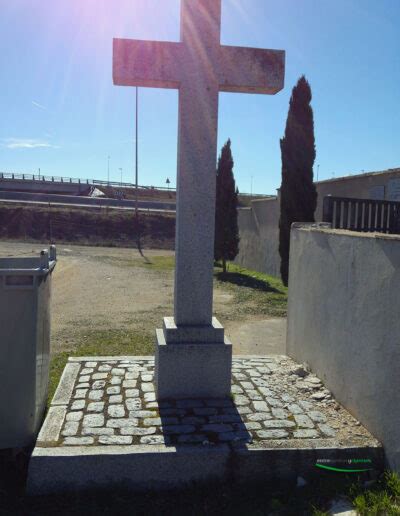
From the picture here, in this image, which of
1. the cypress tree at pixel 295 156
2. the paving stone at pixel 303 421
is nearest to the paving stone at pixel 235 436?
the paving stone at pixel 303 421

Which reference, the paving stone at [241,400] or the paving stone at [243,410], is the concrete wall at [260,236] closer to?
the paving stone at [241,400]

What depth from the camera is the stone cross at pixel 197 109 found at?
171 inches

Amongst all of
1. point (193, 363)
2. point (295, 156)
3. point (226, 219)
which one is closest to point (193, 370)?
point (193, 363)

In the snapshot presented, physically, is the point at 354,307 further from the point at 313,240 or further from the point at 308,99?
the point at 308,99

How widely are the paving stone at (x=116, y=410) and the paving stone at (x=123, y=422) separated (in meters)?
0.10

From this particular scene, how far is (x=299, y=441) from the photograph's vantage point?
11.8ft

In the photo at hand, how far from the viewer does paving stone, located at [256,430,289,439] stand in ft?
12.0

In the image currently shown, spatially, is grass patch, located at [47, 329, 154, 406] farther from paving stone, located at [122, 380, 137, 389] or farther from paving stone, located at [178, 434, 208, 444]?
paving stone, located at [178, 434, 208, 444]

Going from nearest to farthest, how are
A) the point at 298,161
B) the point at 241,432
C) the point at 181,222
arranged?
the point at 241,432 → the point at 181,222 → the point at 298,161

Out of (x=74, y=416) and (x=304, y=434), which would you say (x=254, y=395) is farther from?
(x=74, y=416)

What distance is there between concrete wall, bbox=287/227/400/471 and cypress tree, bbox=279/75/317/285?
33.8 ft

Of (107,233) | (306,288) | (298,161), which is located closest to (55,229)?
(107,233)

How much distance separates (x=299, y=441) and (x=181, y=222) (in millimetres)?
2113

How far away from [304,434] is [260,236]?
51.4ft
